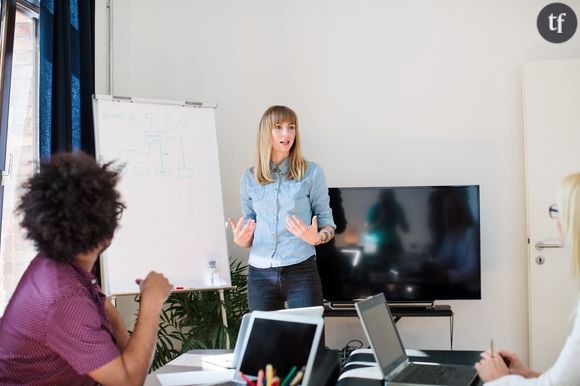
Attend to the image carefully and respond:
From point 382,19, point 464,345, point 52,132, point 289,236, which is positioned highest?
point 382,19

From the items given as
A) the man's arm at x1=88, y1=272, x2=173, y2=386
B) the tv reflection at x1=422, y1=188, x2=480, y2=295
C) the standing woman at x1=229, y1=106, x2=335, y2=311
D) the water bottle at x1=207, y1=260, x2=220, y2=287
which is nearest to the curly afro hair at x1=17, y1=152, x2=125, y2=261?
the man's arm at x1=88, y1=272, x2=173, y2=386

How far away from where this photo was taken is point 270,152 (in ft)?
10.0

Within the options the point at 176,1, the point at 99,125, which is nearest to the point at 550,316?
the point at 99,125

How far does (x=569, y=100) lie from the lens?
381cm

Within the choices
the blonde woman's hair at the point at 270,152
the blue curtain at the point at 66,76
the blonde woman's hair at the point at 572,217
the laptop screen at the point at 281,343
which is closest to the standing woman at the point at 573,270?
the blonde woman's hair at the point at 572,217

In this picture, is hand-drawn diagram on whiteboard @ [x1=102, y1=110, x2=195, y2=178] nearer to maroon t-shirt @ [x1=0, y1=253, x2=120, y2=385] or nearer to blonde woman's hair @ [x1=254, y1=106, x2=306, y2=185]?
blonde woman's hair @ [x1=254, y1=106, x2=306, y2=185]

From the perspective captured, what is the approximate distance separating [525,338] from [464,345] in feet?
1.22

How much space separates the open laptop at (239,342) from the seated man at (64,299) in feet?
1.33

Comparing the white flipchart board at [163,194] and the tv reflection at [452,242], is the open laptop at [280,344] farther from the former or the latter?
the tv reflection at [452,242]

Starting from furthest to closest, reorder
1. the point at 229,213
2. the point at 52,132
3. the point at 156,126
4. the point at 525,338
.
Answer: the point at 229,213 → the point at 525,338 → the point at 156,126 → the point at 52,132

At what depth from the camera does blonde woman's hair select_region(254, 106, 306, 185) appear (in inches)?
118

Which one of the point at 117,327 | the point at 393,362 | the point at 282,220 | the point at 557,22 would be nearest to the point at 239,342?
Answer: the point at 117,327

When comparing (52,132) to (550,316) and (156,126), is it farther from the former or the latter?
(550,316)

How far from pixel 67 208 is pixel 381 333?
1009 millimetres
